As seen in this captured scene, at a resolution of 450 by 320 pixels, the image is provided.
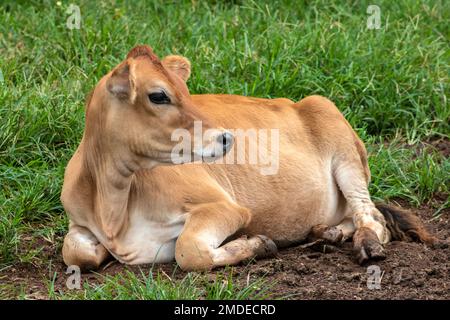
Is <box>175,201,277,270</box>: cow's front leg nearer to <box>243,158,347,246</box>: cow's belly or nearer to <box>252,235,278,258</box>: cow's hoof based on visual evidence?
<box>252,235,278,258</box>: cow's hoof

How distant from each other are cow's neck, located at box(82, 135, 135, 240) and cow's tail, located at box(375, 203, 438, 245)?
79.7 inches

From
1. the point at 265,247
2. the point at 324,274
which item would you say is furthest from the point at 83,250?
the point at 324,274

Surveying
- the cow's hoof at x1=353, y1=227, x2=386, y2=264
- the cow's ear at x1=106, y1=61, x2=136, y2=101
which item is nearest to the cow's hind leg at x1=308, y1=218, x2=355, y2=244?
the cow's hoof at x1=353, y1=227, x2=386, y2=264

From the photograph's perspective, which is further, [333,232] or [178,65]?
[333,232]

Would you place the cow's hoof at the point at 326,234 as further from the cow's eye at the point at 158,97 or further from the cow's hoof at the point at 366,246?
the cow's eye at the point at 158,97

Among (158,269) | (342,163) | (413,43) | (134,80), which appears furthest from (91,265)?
(413,43)

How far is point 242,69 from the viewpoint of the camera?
384 inches

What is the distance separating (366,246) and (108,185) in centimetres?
173

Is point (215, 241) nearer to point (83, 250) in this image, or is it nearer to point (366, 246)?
point (83, 250)

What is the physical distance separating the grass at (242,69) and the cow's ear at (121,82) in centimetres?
154

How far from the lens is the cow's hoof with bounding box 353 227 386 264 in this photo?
731 cm
